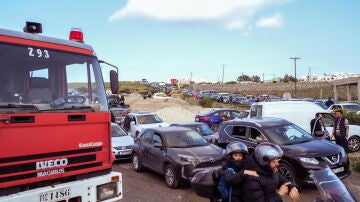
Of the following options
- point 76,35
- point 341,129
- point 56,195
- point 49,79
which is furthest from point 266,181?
point 341,129

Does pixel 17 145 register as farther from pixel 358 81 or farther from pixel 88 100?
pixel 358 81

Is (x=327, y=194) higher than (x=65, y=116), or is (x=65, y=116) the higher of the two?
(x=65, y=116)

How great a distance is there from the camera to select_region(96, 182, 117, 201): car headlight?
5.41 meters

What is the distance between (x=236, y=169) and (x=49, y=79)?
2.79 metres

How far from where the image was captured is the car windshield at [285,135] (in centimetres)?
981

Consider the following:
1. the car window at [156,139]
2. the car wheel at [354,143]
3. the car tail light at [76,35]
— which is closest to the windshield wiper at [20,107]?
the car tail light at [76,35]

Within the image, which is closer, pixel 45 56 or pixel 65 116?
pixel 65 116

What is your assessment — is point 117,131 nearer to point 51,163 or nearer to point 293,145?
point 293,145

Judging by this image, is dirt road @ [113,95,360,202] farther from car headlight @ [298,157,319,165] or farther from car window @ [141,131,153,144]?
car window @ [141,131,153,144]

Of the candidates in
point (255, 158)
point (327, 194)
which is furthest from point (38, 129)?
point (327, 194)

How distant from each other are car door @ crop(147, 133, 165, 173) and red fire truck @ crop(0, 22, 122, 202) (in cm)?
470

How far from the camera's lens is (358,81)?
47.7 m

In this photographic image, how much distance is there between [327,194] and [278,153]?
63 centimetres

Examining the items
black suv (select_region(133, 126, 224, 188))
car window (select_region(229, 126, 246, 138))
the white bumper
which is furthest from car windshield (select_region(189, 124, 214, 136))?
the white bumper
